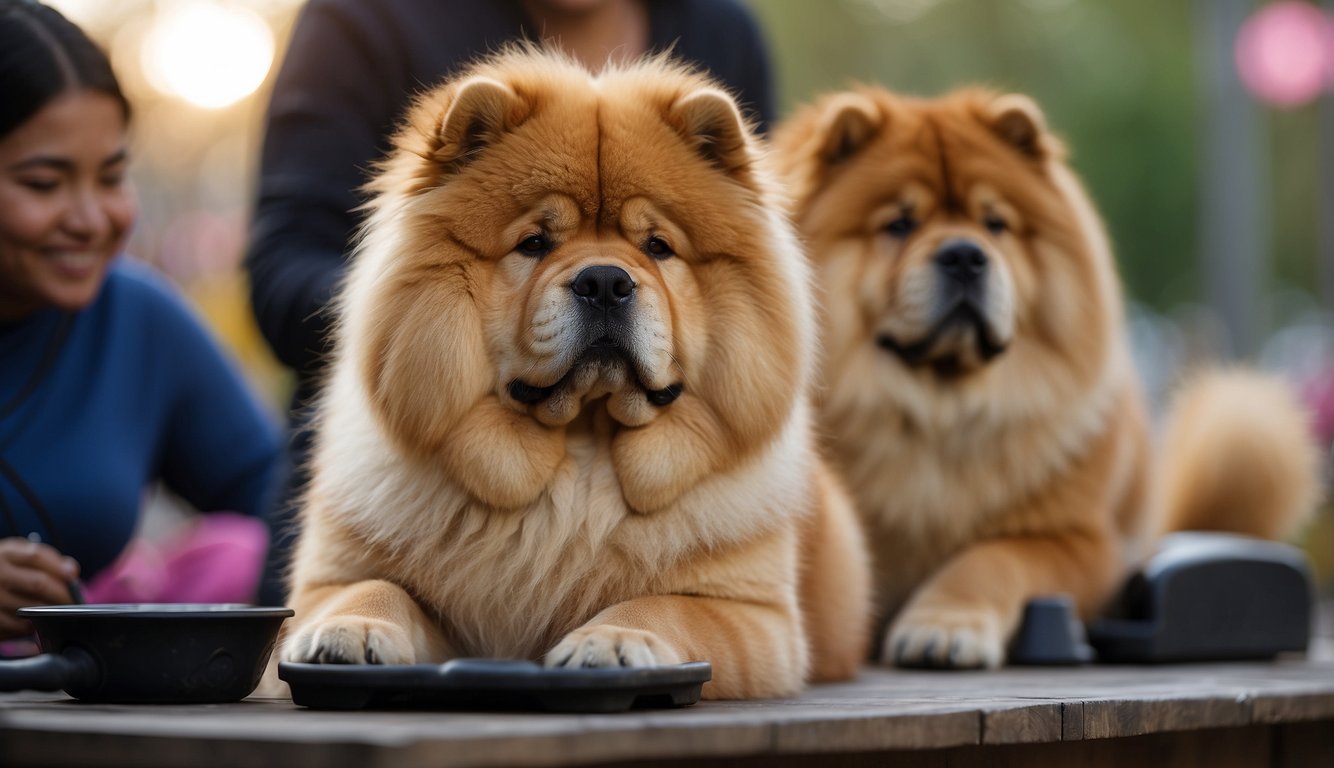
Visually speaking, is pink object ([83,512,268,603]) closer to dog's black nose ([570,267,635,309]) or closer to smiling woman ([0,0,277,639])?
smiling woman ([0,0,277,639])

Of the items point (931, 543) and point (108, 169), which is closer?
point (108, 169)

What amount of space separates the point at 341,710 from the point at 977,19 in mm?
18636

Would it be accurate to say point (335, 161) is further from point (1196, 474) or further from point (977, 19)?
point (977, 19)

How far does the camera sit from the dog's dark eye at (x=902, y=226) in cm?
333

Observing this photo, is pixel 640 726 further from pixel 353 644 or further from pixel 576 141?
pixel 576 141

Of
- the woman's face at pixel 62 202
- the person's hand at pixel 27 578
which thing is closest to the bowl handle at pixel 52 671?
the person's hand at pixel 27 578

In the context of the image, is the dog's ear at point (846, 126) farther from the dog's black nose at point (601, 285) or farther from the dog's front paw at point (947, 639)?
the dog's black nose at point (601, 285)

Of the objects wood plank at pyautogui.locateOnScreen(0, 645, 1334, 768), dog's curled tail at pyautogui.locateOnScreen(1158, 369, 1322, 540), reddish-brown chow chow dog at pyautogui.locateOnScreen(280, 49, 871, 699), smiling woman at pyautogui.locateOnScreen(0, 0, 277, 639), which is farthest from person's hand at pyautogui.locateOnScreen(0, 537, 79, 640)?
dog's curled tail at pyautogui.locateOnScreen(1158, 369, 1322, 540)

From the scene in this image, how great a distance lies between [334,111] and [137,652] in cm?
146

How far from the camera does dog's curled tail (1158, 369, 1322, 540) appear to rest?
3855 millimetres

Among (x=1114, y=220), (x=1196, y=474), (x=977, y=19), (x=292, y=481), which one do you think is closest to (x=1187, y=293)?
(x=1114, y=220)

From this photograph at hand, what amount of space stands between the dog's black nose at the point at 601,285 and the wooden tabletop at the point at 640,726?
22.6 inches

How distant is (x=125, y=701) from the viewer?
6.10 ft

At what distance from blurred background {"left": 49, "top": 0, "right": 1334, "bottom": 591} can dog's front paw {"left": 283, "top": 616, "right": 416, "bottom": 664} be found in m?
8.11
